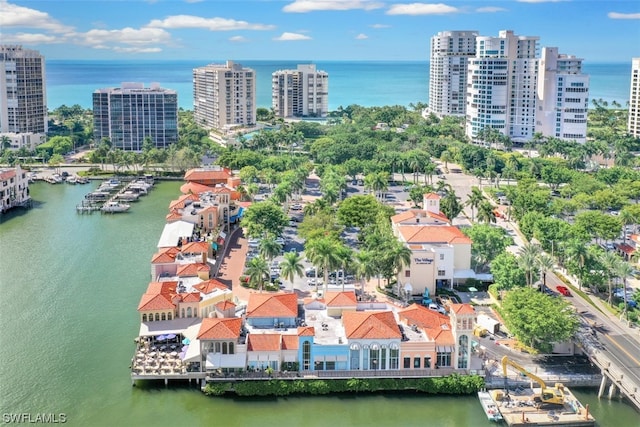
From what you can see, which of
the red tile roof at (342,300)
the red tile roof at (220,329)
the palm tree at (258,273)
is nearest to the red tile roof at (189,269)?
the palm tree at (258,273)

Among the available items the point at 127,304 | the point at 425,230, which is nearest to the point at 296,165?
the point at 425,230

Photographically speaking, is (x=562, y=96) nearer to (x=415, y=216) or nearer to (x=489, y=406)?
(x=415, y=216)

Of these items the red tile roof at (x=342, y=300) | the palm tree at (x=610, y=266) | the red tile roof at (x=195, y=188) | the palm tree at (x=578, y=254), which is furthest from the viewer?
the red tile roof at (x=195, y=188)

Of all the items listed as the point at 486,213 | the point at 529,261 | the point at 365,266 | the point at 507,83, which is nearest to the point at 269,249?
the point at 365,266

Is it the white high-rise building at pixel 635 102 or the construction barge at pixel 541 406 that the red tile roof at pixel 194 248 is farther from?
the white high-rise building at pixel 635 102

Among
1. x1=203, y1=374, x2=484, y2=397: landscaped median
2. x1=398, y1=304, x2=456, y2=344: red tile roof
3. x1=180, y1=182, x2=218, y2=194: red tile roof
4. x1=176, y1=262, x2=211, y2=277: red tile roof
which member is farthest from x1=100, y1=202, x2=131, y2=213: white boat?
x1=398, y1=304, x2=456, y2=344: red tile roof

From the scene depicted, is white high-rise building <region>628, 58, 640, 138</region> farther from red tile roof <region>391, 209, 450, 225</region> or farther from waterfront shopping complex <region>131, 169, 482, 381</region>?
waterfront shopping complex <region>131, 169, 482, 381</region>
